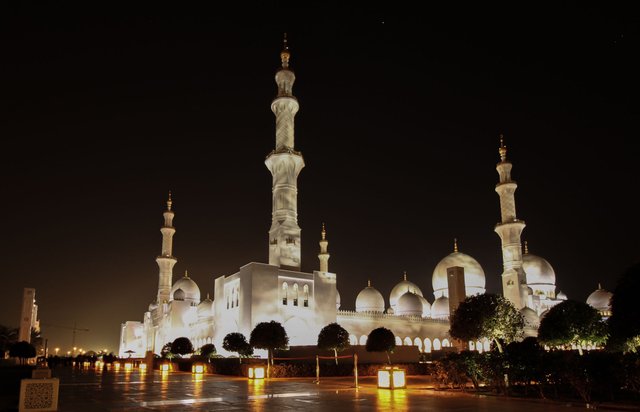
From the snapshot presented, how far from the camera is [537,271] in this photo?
53.1 metres

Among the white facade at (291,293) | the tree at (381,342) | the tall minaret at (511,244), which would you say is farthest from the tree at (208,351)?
the tall minaret at (511,244)

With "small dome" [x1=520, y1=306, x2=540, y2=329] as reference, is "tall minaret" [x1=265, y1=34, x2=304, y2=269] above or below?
above

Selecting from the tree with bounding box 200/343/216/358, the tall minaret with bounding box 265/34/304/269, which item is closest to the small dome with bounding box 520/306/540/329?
the tall minaret with bounding box 265/34/304/269

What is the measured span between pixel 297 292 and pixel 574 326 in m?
17.9

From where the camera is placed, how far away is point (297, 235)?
1436 inches

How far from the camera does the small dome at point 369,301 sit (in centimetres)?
4994

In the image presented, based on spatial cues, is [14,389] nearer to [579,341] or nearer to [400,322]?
[579,341]

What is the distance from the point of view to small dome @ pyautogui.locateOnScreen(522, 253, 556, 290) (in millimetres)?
52781

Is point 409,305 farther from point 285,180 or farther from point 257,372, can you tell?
point 257,372

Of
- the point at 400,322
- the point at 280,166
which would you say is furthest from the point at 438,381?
the point at 400,322

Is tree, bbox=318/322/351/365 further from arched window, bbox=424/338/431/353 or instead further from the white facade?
arched window, bbox=424/338/431/353

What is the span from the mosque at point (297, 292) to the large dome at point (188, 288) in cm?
11

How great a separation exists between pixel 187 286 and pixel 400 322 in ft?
69.6

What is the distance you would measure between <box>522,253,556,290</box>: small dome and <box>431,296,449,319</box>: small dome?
927 centimetres
